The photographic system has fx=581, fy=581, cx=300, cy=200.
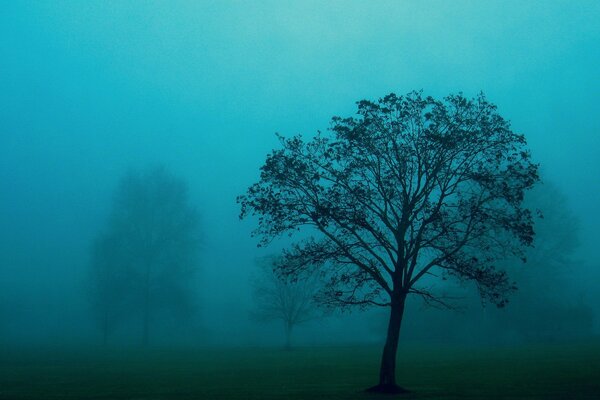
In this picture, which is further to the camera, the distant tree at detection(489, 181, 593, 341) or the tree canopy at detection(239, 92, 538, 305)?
the distant tree at detection(489, 181, 593, 341)

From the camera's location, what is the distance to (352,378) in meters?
33.6

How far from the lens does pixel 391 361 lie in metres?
26.0

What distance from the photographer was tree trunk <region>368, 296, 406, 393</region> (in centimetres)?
2564

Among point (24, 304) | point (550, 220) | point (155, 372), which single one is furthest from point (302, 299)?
point (24, 304)

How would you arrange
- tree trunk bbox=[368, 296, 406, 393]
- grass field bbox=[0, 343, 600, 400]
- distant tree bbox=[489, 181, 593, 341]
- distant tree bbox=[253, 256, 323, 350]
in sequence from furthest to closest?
distant tree bbox=[253, 256, 323, 350] → distant tree bbox=[489, 181, 593, 341] → tree trunk bbox=[368, 296, 406, 393] → grass field bbox=[0, 343, 600, 400]

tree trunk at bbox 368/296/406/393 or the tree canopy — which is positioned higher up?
the tree canopy

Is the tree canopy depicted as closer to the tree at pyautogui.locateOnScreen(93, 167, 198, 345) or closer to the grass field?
the grass field

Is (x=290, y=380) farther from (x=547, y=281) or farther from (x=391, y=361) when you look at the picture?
(x=547, y=281)

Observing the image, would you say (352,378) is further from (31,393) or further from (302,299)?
(302,299)

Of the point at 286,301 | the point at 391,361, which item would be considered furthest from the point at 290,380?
the point at 286,301

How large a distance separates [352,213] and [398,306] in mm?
4756

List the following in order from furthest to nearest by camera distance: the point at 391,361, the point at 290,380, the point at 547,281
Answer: the point at 547,281, the point at 290,380, the point at 391,361

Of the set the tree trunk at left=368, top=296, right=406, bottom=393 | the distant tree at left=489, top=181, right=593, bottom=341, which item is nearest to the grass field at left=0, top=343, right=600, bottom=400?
the tree trunk at left=368, top=296, right=406, bottom=393

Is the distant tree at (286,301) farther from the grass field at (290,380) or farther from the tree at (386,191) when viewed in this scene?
the tree at (386,191)
